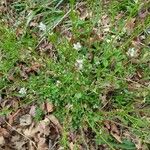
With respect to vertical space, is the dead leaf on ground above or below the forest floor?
below

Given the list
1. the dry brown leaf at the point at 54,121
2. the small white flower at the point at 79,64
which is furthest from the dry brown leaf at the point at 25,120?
the small white flower at the point at 79,64

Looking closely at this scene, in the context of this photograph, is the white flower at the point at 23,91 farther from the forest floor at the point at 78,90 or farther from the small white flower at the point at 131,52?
the small white flower at the point at 131,52

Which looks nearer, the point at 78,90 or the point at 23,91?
the point at 78,90

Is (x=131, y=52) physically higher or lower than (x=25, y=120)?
higher

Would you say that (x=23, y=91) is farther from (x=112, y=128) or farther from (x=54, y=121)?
(x=112, y=128)

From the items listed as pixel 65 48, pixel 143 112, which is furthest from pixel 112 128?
pixel 65 48

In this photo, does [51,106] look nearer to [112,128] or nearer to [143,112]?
[112,128]

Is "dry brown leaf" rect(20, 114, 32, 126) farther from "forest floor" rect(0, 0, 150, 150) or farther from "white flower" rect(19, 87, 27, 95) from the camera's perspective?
"white flower" rect(19, 87, 27, 95)

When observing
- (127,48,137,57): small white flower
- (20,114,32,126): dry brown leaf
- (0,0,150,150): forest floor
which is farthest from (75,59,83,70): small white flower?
(20,114,32,126): dry brown leaf

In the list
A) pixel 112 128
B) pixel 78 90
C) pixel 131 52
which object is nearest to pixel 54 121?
pixel 78 90
